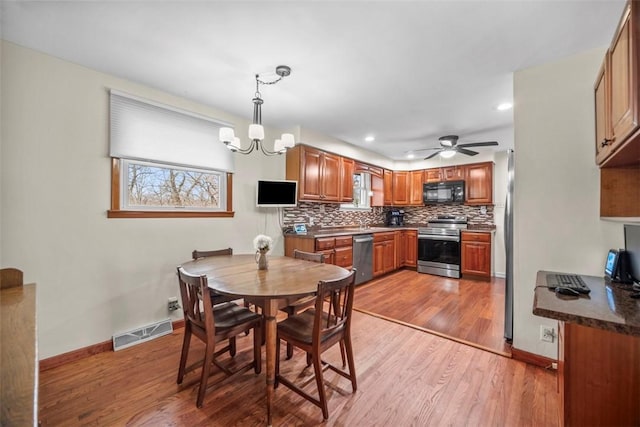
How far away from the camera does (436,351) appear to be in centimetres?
236

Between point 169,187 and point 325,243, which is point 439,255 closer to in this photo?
point 325,243

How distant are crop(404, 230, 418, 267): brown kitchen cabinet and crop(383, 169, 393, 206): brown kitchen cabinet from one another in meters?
0.78

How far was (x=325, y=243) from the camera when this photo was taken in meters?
3.71

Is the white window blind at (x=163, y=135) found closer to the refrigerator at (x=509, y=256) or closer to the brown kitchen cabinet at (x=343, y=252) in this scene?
the brown kitchen cabinet at (x=343, y=252)

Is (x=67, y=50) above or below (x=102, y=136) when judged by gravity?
above

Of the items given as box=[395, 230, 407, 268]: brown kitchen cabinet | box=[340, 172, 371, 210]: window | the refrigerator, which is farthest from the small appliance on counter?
the refrigerator

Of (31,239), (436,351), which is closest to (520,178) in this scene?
(436,351)

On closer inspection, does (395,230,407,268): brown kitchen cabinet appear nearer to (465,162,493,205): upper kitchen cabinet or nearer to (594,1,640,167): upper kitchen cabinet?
(465,162,493,205): upper kitchen cabinet

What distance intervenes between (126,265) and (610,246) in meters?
3.91

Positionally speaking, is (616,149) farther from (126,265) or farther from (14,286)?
(126,265)

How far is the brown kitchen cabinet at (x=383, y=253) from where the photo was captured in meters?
4.71

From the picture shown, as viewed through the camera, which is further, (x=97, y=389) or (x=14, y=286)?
(x=97, y=389)

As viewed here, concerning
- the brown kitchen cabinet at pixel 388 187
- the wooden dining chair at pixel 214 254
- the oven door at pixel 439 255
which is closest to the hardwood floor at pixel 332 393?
the wooden dining chair at pixel 214 254

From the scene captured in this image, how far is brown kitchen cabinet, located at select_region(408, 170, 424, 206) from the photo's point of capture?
231 inches
